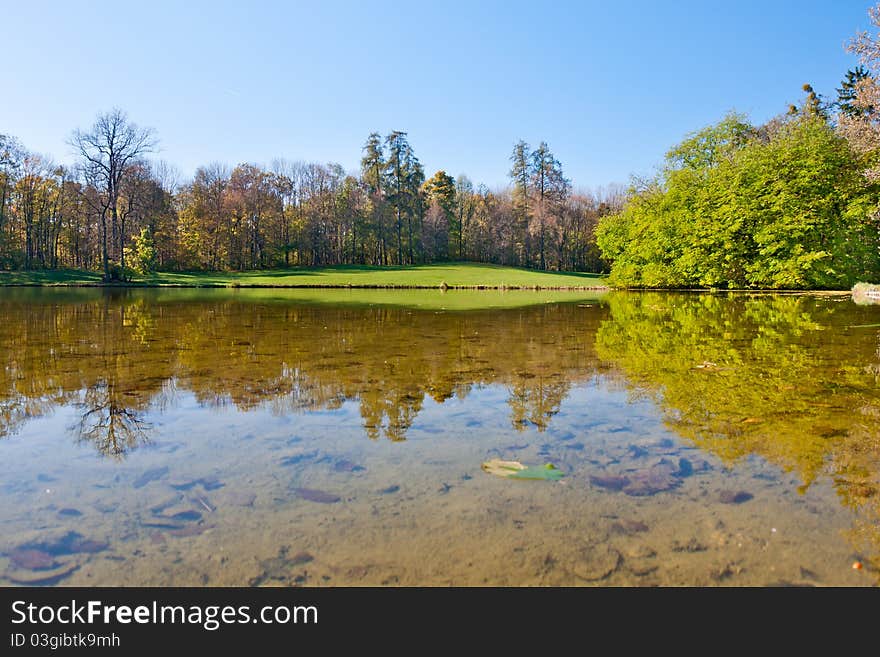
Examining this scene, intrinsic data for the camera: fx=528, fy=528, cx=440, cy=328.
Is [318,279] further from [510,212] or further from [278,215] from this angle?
[510,212]

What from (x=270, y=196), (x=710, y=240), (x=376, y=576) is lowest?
(x=376, y=576)

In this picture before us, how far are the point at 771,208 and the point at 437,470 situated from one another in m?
31.2

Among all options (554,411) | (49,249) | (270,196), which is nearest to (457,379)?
(554,411)

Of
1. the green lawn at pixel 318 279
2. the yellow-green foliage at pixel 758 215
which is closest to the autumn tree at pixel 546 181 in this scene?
the green lawn at pixel 318 279

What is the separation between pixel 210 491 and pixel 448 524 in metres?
1.61

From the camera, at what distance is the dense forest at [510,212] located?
27.2 metres

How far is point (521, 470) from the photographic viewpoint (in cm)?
372

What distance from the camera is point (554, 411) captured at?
5414 mm

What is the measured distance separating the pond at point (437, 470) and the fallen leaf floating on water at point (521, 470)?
90 millimetres

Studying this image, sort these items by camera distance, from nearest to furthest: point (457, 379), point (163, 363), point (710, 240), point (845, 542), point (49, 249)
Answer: point (845, 542) → point (457, 379) → point (163, 363) → point (710, 240) → point (49, 249)

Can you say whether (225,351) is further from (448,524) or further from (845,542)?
(845,542)

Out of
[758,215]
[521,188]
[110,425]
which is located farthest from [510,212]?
[110,425]

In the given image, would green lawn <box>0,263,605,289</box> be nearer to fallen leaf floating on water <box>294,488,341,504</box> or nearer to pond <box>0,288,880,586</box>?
pond <box>0,288,880,586</box>

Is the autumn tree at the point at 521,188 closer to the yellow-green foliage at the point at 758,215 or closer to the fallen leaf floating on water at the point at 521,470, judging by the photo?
the yellow-green foliage at the point at 758,215
